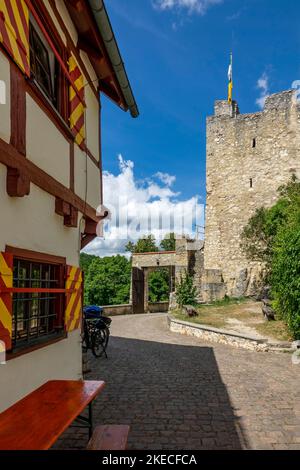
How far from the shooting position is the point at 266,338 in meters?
10.3

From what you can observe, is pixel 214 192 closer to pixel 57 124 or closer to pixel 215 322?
pixel 215 322

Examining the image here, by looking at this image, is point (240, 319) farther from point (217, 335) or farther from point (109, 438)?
point (109, 438)

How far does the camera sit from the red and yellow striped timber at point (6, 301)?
11.4 feet

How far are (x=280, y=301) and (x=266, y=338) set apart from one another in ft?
3.63

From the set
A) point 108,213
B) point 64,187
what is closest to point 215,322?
point 108,213

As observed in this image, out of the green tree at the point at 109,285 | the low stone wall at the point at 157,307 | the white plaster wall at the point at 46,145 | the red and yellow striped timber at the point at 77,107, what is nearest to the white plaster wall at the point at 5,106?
the white plaster wall at the point at 46,145

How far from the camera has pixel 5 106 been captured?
3598mm

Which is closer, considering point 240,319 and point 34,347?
point 34,347

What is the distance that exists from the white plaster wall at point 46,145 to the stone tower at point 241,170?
1931cm

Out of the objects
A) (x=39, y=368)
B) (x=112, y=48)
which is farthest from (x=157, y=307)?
(x=39, y=368)

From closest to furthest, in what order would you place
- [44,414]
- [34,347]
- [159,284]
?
[44,414] → [34,347] → [159,284]

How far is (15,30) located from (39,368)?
12.1 ft

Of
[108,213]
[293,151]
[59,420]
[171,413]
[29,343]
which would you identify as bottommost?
[171,413]

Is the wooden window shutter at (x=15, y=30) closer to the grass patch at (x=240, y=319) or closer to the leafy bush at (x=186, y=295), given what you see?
the grass patch at (x=240, y=319)
